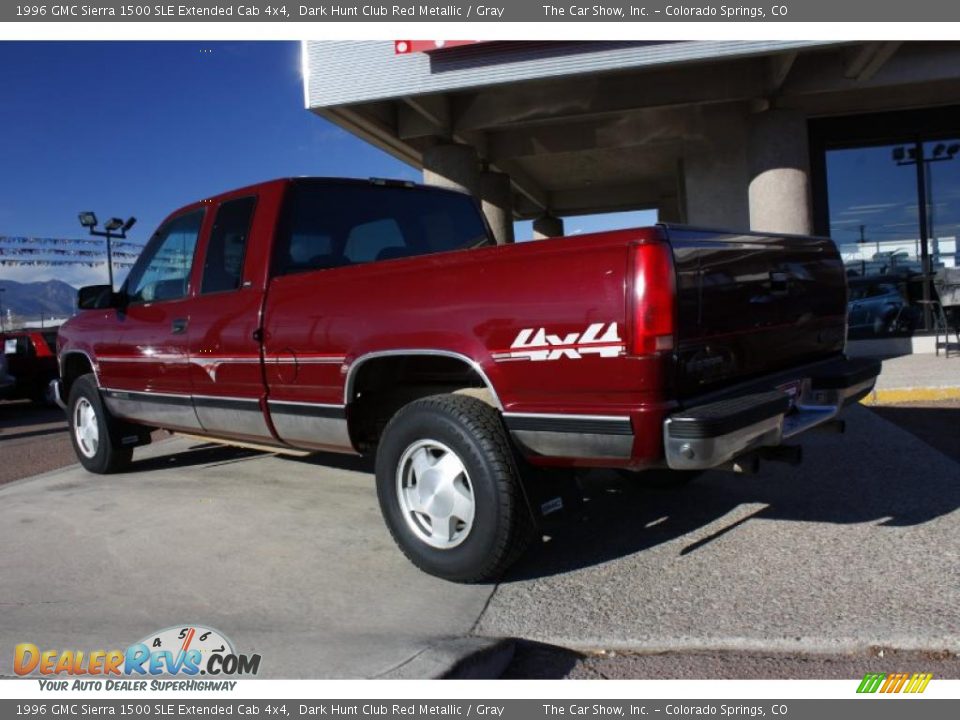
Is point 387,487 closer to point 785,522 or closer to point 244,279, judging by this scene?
point 244,279

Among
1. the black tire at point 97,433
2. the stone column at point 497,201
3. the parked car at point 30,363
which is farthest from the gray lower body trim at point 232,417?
the parked car at point 30,363

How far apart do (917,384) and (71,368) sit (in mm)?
8003

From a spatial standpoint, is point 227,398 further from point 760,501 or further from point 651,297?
point 760,501

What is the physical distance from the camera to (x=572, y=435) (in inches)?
116

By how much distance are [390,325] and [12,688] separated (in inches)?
78.2

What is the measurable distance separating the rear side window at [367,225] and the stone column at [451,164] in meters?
5.83

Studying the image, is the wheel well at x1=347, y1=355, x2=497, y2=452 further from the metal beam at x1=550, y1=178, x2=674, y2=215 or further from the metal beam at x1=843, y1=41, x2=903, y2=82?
the metal beam at x1=550, y1=178, x2=674, y2=215

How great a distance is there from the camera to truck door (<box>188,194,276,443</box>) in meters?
4.20

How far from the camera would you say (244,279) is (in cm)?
426

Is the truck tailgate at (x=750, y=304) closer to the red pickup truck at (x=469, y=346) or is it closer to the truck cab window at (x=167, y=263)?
the red pickup truck at (x=469, y=346)

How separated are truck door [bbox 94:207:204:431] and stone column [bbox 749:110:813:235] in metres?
7.51

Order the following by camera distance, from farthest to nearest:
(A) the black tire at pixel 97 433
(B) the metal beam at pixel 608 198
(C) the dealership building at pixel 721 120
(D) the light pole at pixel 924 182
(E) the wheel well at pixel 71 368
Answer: (B) the metal beam at pixel 608 198, (D) the light pole at pixel 924 182, (C) the dealership building at pixel 721 120, (E) the wheel well at pixel 71 368, (A) the black tire at pixel 97 433

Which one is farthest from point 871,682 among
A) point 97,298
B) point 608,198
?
point 608,198

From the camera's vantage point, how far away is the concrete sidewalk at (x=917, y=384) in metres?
7.31
